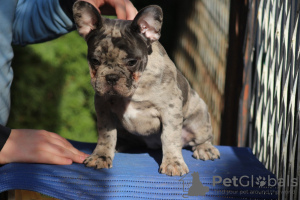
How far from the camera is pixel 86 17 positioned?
294 cm

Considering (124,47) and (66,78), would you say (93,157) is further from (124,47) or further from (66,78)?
(66,78)

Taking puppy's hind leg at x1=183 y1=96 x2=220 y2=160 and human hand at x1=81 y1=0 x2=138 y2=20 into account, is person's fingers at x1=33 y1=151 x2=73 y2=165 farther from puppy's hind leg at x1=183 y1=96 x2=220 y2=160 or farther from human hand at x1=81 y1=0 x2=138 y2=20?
human hand at x1=81 y1=0 x2=138 y2=20

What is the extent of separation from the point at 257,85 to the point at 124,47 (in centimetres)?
225

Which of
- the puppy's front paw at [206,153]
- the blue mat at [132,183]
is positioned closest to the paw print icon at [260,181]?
the blue mat at [132,183]

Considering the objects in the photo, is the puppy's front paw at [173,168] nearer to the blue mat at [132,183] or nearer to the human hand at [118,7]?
the blue mat at [132,183]

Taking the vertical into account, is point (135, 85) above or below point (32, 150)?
above

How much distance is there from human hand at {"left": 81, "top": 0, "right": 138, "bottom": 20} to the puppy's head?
0.41 metres

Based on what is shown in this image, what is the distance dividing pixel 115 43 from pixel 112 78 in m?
→ 0.27

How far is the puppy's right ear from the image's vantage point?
113 inches

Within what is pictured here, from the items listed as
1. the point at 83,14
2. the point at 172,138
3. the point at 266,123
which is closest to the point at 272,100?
the point at 266,123

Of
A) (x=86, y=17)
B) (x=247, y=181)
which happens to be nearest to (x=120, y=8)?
(x=86, y=17)

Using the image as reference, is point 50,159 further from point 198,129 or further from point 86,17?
point 198,129

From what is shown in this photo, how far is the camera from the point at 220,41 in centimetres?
609

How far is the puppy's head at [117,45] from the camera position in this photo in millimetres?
2822
